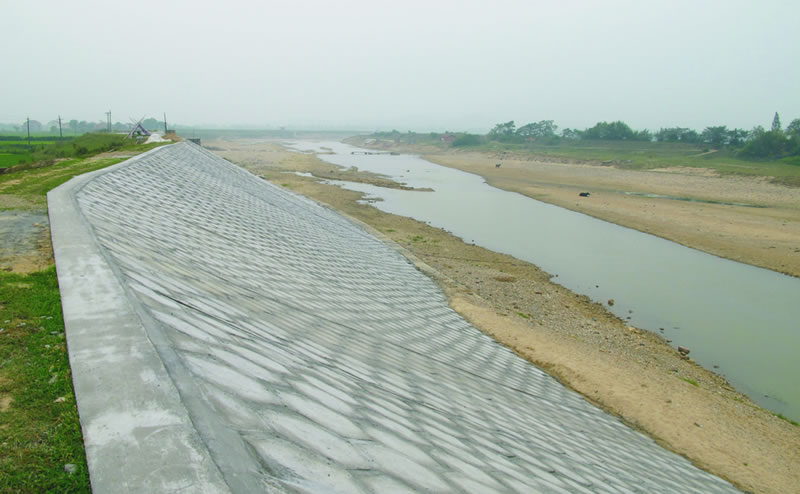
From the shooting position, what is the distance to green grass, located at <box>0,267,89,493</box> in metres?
2.08

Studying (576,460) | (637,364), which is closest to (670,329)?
(637,364)

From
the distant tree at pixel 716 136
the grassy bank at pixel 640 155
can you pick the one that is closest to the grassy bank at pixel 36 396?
the grassy bank at pixel 640 155

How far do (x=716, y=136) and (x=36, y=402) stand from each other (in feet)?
304

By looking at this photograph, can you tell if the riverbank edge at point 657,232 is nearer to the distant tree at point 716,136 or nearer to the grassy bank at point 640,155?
the grassy bank at point 640,155

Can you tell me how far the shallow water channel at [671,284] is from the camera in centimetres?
1323

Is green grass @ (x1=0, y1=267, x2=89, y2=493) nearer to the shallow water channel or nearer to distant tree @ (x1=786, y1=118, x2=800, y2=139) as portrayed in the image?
the shallow water channel

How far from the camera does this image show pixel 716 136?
246 ft

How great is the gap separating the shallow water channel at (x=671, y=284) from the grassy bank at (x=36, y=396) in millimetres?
14143

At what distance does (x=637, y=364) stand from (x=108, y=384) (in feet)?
40.6

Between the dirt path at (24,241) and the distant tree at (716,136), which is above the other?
the distant tree at (716,136)

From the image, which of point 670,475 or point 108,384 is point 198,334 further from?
point 670,475

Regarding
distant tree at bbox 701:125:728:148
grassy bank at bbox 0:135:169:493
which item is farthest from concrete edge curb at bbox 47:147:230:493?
distant tree at bbox 701:125:728:148

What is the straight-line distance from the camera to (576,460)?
199 inches

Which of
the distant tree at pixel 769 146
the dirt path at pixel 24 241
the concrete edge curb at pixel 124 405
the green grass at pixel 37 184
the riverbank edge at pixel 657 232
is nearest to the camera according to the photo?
the concrete edge curb at pixel 124 405
